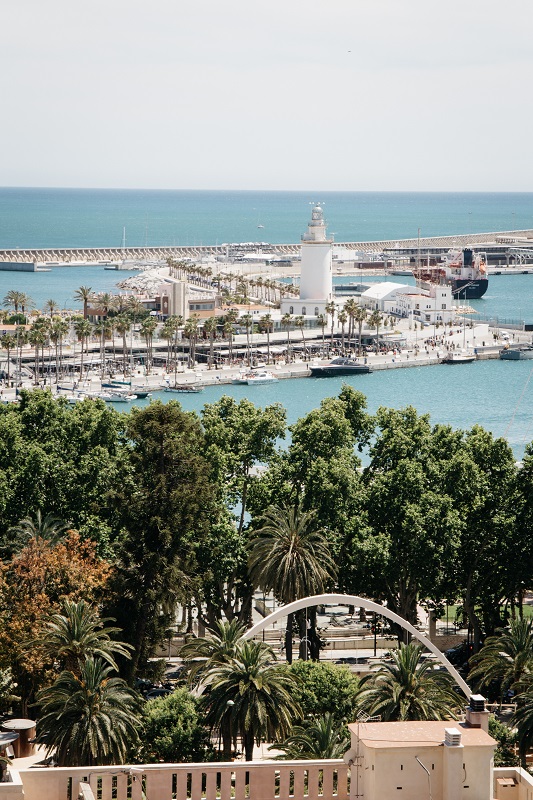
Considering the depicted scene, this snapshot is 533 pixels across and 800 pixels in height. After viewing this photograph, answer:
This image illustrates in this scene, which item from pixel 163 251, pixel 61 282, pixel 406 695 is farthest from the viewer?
pixel 163 251

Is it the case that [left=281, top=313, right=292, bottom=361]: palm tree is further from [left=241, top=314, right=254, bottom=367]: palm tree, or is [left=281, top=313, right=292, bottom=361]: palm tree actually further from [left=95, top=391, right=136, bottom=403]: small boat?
[left=95, top=391, right=136, bottom=403]: small boat

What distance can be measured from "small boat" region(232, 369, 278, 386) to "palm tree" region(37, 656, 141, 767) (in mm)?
62509

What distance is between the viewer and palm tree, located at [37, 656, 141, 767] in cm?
1667

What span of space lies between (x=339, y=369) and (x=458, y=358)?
10499 mm

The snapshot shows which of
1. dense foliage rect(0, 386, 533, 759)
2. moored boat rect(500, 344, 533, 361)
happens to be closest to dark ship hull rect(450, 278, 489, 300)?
moored boat rect(500, 344, 533, 361)

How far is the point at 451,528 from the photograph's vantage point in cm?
2553

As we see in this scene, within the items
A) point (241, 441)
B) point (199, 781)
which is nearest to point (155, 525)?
point (241, 441)

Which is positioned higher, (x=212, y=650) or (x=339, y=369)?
(x=339, y=369)

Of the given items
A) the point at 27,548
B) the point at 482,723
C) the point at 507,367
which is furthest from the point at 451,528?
the point at 507,367

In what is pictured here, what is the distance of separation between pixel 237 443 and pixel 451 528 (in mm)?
5653

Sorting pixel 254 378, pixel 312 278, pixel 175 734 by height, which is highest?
pixel 312 278

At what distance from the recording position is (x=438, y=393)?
79.2 m

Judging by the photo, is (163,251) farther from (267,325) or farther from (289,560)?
(289,560)

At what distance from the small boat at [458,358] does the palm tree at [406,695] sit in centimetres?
7369
